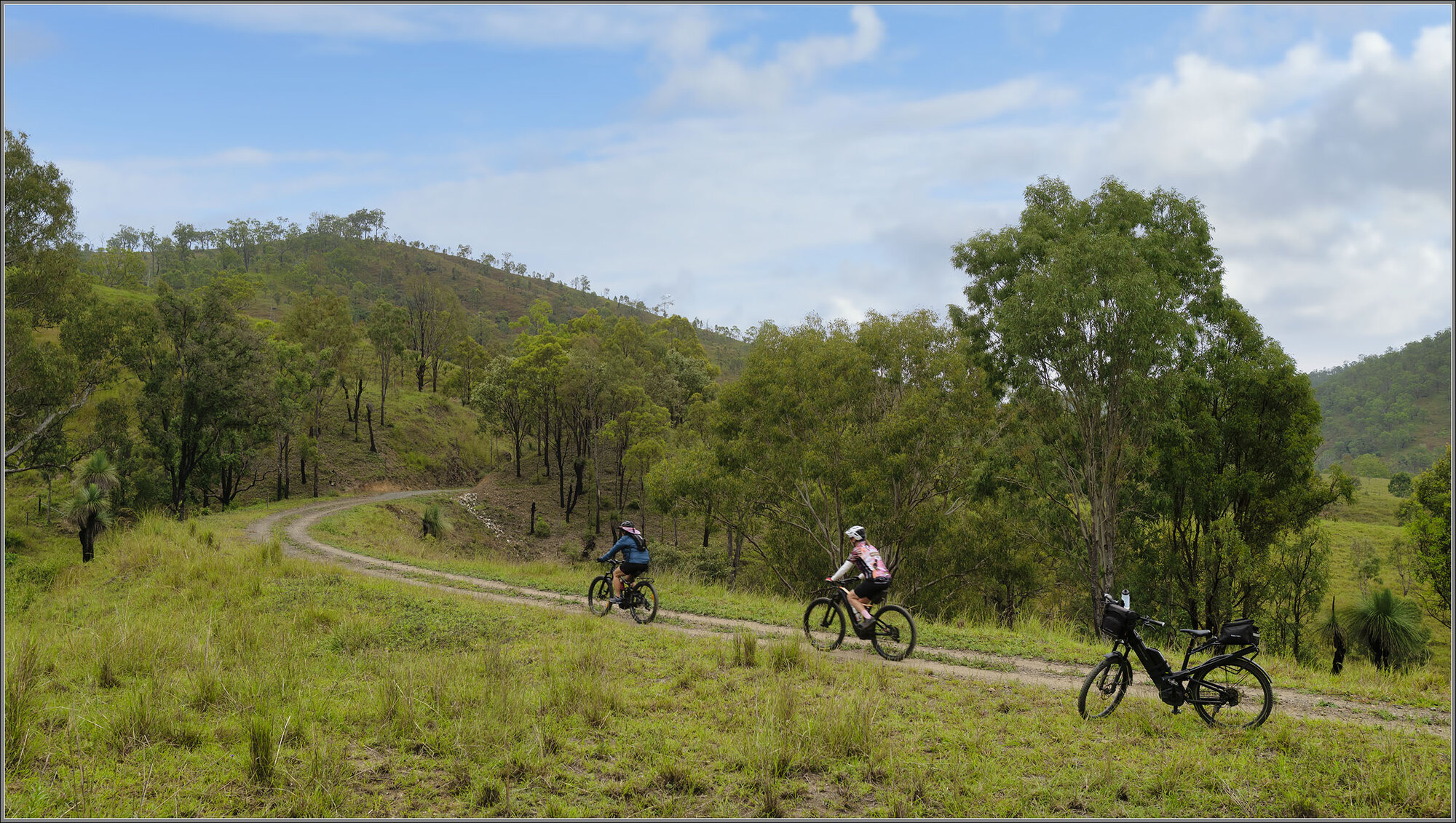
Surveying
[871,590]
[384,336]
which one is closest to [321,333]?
[384,336]

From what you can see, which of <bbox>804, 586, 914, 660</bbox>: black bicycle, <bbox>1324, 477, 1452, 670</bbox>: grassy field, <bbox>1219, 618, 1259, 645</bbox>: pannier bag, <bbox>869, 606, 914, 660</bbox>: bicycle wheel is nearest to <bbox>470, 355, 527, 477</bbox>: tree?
<bbox>804, 586, 914, 660</bbox>: black bicycle

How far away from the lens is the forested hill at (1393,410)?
134 m

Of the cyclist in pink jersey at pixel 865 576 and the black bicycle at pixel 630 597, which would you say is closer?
the cyclist in pink jersey at pixel 865 576

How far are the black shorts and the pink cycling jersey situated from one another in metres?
0.07

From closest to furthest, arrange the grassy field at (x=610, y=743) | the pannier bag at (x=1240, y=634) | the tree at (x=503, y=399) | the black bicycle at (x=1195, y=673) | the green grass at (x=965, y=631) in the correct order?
the grassy field at (x=610, y=743) → the pannier bag at (x=1240, y=634) → the black bicycle at (x=1195, y=673) → the green grass at (x=965, y=631) → the tree at (x=503, y=399)

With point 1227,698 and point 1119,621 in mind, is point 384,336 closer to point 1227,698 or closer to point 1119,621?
point 1119,621

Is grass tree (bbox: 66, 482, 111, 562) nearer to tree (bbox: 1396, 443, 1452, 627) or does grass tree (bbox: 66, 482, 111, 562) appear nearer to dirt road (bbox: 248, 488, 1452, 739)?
dirt road (bbox: 248, 488, 1452, 739)

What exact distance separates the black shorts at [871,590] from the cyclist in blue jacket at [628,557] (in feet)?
14.0

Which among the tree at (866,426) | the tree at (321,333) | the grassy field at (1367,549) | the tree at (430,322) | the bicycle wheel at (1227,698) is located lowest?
the grassy field at (1367,549)

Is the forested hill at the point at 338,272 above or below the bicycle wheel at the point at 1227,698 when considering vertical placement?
above

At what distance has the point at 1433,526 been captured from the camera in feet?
101

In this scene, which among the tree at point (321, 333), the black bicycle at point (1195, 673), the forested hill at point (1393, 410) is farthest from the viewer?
the forested hill at point (1393, 410)

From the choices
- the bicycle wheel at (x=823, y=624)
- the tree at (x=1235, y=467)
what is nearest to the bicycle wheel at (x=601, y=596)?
the bicycle wheel at (x=823, y=624)

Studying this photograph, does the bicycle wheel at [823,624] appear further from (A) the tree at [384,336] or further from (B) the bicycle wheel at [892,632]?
(A) the tree at [384,336]
